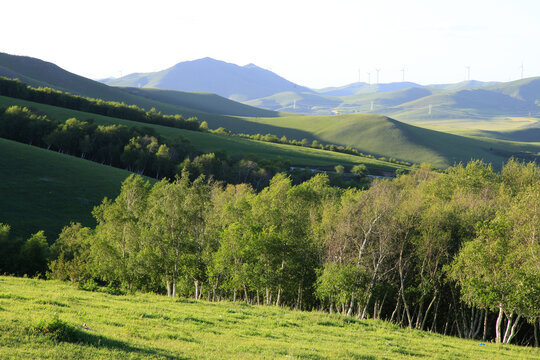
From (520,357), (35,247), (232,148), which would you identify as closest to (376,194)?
(520,357)

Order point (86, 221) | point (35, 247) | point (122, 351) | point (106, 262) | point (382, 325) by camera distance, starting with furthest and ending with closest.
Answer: point (86, 221), point (35, 247), point (106, 262), point (382, 325), point (122, 351)

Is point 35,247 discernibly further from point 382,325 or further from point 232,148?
point 232,148

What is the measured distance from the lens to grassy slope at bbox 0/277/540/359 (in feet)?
52.4

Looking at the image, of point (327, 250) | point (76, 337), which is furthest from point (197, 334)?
point (327, 250)

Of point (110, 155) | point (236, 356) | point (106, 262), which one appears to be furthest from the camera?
point (110, 155)

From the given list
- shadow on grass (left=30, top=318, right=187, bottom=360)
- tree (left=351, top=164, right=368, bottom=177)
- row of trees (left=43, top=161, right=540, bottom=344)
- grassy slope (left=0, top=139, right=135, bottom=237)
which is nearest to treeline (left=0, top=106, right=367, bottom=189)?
tree (left=351, top=164, right=368, bottom=177)

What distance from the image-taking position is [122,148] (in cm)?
14875

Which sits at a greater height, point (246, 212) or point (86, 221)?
point (246, 212)

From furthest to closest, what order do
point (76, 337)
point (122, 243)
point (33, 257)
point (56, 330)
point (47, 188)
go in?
point (47, 188)
point (33, 257)
point (122, 243)
point (76, 337)
point (56, 330)

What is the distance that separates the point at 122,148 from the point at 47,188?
57.8 meters

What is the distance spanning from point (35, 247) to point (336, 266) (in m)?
42.1

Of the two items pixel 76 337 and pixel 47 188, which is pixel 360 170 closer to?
pixel 47 188

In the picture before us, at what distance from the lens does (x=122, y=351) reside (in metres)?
15.9

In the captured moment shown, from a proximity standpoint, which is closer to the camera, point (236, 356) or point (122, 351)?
point (122, 351)
